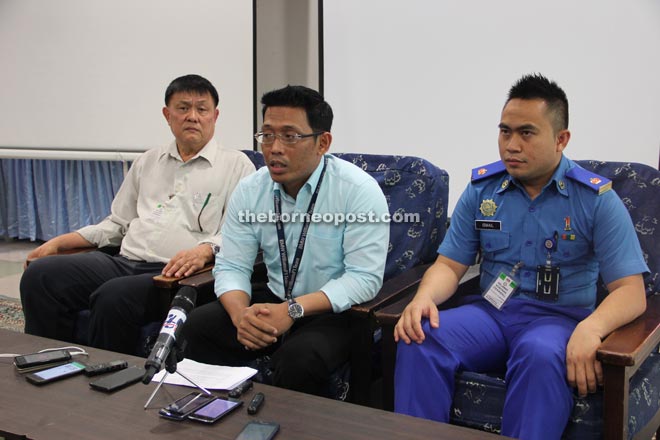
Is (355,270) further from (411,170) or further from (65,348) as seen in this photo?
(65,348)

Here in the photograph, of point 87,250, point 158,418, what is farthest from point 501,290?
point 87,250

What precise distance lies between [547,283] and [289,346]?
2.53ft

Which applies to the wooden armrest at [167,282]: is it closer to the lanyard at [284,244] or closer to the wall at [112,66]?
the lanyard at [284,244]

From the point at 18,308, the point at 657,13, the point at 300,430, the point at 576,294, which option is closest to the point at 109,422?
the point at 300,430

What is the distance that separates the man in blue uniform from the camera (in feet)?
5.04

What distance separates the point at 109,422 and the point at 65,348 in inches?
18.5

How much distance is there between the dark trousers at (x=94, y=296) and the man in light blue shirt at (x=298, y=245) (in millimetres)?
311

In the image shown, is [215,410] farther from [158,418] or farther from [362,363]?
[362,363]

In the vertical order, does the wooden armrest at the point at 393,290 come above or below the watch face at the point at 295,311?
above

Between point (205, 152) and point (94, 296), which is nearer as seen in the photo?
point (94, 296)

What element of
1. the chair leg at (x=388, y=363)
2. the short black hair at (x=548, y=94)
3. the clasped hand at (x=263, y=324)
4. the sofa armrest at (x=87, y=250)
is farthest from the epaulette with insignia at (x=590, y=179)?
the sofa armrest at (x=87, y=250)

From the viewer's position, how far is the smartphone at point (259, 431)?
118cm

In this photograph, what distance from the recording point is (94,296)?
226cm

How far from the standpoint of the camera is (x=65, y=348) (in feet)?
5.39
